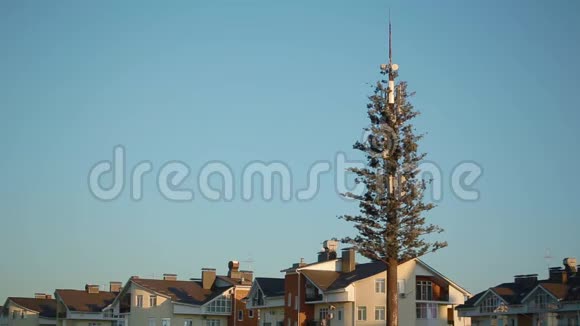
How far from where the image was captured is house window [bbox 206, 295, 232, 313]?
8391 centimetres

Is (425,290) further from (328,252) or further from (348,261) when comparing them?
(328,252)

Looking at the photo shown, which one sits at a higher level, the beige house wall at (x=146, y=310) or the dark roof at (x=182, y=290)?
the dark roof at (x=182, y=290)

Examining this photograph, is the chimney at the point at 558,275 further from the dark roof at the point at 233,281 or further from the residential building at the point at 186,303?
the dark roof at the point at 233,281

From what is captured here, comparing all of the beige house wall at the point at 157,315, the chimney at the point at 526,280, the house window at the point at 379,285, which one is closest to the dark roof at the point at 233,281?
the beige house wall at the point at 157,315

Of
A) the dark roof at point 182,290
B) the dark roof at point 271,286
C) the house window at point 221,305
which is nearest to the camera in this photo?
the dark roof at point 271,286

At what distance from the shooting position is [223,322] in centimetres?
8512

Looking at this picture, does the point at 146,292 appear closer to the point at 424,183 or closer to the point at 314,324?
the point at 314,324

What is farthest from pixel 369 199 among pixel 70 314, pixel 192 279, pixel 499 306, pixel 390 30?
pixel 70 314

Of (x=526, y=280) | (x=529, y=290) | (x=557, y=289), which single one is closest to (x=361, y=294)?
(x=529, y=290)

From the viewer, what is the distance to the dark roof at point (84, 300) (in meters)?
97.6

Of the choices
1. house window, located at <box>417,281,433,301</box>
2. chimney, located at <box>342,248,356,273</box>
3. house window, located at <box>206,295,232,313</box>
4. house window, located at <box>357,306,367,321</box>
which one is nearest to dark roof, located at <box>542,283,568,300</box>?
house window, located at <box>417,281,433,301</box>

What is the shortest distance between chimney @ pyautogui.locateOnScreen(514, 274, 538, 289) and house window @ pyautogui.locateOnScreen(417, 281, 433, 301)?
30.7 feet

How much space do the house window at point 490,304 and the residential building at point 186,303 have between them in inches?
853

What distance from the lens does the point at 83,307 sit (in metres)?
97.8
